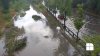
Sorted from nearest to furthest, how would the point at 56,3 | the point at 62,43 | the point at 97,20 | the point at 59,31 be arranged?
the point at 62,43, the point at 59,31, the point at 56,3, the point at 97,20

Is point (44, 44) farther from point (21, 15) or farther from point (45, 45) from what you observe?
point (21, 15)

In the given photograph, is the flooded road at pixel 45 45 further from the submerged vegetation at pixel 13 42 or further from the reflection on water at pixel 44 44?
the submerged vegetation at pixel 13 42

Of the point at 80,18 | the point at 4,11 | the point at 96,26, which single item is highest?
the point at 4,11

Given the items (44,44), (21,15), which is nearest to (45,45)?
(44,44)

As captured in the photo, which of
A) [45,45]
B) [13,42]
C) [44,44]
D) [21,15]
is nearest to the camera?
[13,42]

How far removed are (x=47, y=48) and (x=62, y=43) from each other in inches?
109

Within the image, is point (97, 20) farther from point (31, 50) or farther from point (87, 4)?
point (31, 50)

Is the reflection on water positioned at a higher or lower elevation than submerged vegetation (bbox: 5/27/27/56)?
lower

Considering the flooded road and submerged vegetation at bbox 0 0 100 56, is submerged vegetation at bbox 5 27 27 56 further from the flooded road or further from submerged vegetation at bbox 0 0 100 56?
the flooded road

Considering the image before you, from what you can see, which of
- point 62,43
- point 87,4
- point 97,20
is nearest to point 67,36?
point 62,43

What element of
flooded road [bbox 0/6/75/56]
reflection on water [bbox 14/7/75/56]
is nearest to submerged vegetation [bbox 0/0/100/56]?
flooded road [bbox 0/6/75/56]

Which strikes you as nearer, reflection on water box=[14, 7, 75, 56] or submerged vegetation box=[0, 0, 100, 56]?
submerged vegetation box=[0, 0, 100, 56]

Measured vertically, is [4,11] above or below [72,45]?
above

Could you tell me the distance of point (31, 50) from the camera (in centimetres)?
2528
